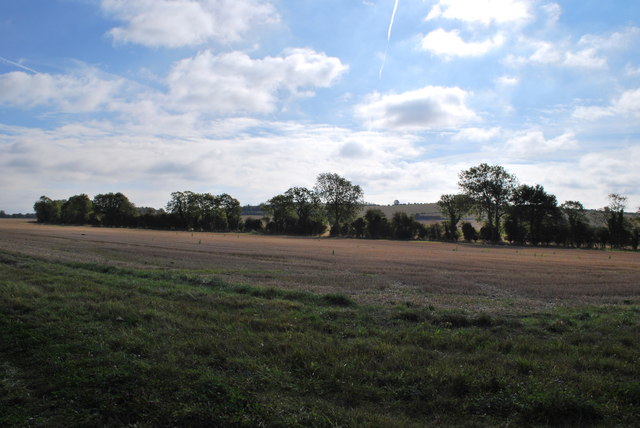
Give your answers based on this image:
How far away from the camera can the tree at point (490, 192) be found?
87625mm

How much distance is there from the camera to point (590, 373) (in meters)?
6.12

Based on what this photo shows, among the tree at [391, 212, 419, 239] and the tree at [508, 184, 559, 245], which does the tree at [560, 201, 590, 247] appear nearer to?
the tree at [508, 184, 559, 245]

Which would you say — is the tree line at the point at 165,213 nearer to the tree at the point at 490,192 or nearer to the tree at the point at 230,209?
the tree at the point at 230,209

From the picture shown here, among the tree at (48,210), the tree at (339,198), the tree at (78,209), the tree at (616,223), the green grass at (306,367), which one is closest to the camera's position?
the green grass at (306,367)

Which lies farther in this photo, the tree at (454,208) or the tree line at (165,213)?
the tree line at (165,213)

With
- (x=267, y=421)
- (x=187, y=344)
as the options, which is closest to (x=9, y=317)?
(x=187, y=344)

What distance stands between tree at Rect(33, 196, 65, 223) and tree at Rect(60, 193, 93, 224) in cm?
746

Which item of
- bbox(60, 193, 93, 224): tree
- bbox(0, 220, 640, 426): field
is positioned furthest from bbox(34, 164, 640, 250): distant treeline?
bbox(0, 220, 640, 426): field

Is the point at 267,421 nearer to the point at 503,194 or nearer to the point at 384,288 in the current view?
the point at 384,288

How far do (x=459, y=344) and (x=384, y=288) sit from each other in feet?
29.4

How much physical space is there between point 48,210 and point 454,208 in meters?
147

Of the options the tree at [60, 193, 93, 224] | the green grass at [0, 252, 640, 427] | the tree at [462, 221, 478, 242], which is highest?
the tree at [60, 193, 93, 224]

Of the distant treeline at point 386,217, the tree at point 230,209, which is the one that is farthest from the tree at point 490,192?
the tree at point 230,209

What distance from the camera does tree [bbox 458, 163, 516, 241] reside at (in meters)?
87.6
